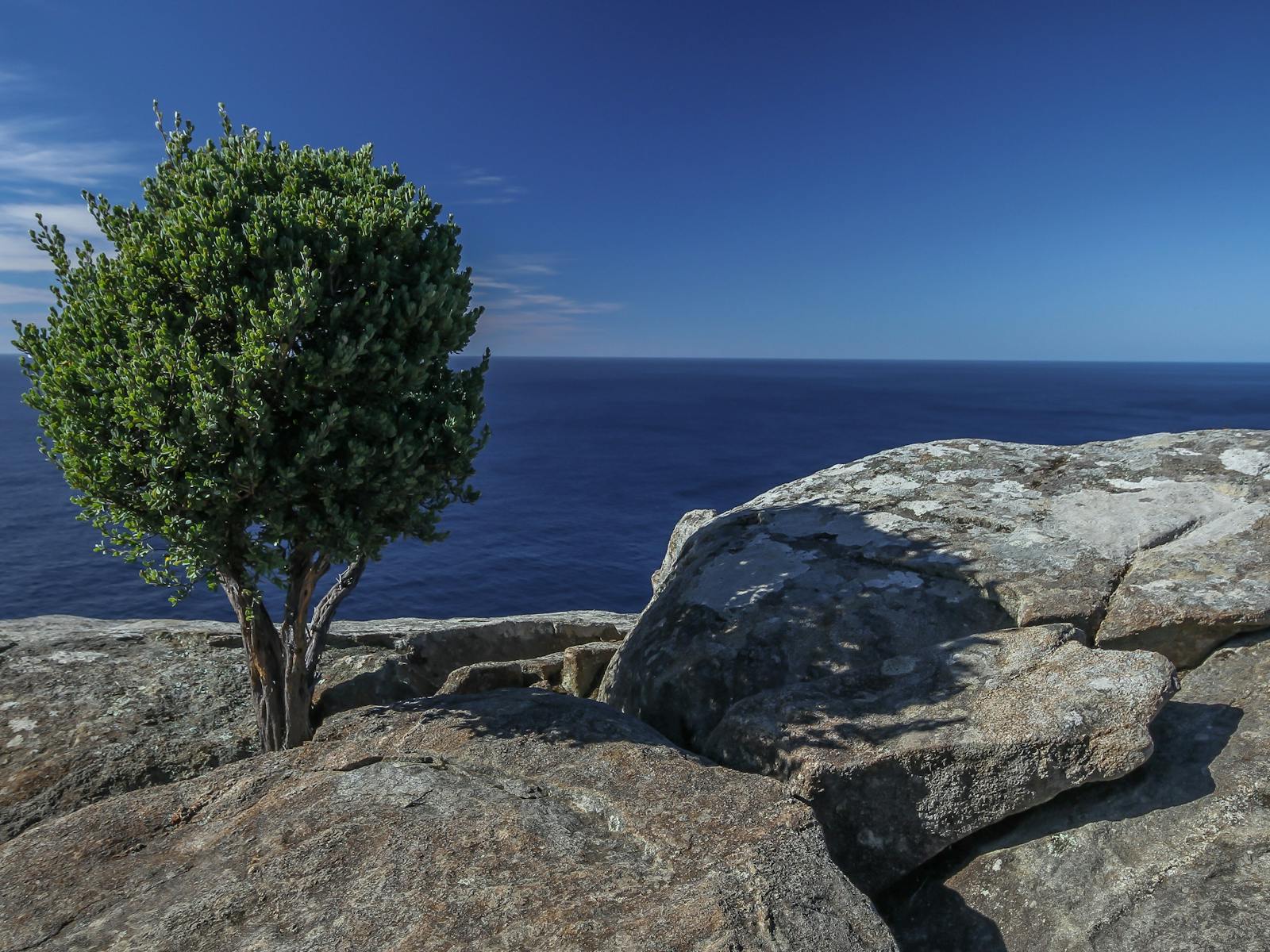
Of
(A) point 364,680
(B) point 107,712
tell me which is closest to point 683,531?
(A) point 364,680

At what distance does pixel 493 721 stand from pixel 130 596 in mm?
58770

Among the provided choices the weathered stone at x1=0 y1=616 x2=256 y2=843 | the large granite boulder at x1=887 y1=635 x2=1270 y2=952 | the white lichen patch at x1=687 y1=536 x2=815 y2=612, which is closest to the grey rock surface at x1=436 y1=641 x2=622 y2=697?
the white lichen patch at x1=687 y1=536 x2=815 y2=612

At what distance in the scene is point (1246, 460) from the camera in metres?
14.2

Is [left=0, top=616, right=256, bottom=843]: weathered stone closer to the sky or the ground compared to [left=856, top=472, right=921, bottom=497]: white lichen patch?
closer to the ground

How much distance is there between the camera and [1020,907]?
25.7 feet

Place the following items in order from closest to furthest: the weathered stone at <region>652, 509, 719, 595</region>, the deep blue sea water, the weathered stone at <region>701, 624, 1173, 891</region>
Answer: the weathered stone at <region>701, 624, 1173, 891</region> → the weathered stone at <region>652, 509, 719, 595</region> → the deep blue sea water

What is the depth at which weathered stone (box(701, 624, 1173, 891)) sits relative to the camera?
8195 millimetres

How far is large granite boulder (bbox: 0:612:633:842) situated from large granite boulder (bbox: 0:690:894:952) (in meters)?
5.09

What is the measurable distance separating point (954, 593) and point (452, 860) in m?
8.90

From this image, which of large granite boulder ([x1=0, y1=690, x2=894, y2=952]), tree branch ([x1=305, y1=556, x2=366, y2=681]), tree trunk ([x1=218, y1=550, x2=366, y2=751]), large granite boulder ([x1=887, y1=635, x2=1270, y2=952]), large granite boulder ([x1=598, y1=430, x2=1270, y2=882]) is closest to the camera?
large granite boulder ([x1=0, y1=690, x2=894, y2=952])

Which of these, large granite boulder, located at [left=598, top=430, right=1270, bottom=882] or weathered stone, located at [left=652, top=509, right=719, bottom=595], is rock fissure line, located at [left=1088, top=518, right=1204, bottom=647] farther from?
weathered stone, located at [left=652, top=509, right=719, bottom=595]

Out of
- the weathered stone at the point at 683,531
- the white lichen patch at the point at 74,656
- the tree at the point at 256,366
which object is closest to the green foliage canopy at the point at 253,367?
the tree at the point at 256,366

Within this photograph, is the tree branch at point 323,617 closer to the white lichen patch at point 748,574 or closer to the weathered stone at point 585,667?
the weathered stone at point 585,667

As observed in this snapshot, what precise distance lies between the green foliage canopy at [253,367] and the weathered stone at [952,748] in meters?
6.68
